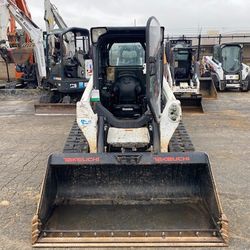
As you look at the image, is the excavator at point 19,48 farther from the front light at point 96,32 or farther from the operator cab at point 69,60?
the front light at point 96,32

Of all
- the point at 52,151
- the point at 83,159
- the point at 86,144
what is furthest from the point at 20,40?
the point at 83,159

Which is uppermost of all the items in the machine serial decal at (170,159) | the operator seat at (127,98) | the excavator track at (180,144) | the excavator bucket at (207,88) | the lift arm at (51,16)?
the lift arm at (51,16)

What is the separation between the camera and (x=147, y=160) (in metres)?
3.85

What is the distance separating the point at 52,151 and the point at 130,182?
2.70m

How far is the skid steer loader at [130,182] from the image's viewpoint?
3443 mm

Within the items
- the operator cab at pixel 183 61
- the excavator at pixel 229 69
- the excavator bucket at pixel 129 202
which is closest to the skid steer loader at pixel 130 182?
the excavator bucket at pixel 129 202

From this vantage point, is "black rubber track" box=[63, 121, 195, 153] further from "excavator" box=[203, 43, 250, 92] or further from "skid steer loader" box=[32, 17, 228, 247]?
"excavator" box=[203, 43, 250, 92]

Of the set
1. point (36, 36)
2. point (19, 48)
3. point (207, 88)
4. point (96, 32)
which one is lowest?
point (207, 88)

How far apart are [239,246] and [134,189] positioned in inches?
50.8

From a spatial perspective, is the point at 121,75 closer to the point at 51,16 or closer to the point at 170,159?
the point at 170,159

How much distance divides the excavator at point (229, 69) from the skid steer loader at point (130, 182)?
10.3 meters

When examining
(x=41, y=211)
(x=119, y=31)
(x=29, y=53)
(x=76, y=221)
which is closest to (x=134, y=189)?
(x=76, y=221)

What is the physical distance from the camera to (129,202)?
13.4 ft

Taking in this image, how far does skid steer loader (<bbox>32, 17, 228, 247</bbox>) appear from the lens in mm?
3443
